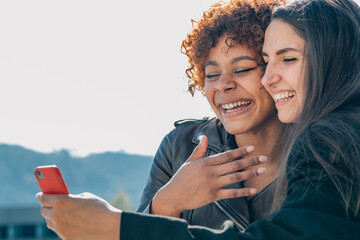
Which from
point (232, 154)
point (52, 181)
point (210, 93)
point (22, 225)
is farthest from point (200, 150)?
point (22, 225)

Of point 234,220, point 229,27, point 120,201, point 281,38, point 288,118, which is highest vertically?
point 229,27

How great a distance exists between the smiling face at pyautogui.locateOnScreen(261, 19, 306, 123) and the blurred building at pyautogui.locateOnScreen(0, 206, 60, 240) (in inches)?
1854

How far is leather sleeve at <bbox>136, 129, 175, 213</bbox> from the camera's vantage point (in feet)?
13.6

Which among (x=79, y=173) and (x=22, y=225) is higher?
(x=22, y=225)

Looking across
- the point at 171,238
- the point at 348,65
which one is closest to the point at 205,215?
the point at 348,65

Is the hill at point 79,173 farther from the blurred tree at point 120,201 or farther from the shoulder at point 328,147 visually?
the shoulder at point 328,147

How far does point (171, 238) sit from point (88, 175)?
595ft

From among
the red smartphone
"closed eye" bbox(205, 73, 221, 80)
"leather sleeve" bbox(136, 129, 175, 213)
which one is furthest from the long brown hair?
"leather sleeve" bbox(136, 129, 175, 213)

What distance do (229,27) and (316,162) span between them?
210cm

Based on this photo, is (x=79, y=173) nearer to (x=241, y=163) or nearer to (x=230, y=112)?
(x=230, y=112)

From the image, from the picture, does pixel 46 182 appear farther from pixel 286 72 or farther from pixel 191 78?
pixel 191 78

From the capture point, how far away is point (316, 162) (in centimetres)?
195

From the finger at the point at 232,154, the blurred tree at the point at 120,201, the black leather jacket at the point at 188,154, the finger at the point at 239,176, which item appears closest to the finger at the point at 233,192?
the finger at the point at 239,176

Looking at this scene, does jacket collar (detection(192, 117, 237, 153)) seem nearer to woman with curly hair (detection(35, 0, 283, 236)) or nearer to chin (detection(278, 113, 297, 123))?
woman with curly hair (detection(35, 0, 283, 236))
